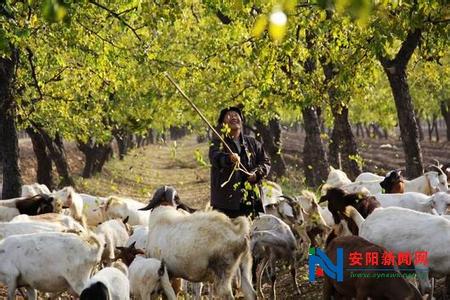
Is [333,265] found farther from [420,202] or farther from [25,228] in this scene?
[25,228]

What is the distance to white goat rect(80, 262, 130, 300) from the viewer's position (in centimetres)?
568

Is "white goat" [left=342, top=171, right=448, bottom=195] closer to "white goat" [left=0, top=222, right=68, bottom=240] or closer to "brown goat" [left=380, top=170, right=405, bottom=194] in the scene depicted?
"brown goat" [left=380, top=170, right=405, bottom=194]

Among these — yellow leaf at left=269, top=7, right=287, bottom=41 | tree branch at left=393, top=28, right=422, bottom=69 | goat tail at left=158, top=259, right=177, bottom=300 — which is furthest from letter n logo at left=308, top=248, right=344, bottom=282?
tree branch at left=393, top=28, right=422, bottom=69

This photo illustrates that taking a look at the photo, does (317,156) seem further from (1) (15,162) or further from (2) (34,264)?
(2) (34,264)

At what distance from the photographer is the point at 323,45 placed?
32.9 ft

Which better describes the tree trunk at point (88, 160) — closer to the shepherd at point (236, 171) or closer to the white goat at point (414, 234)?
the shepherd at point (236, 171)

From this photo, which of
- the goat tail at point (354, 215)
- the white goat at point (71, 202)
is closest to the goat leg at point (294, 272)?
the goat tail at point (354, 215)

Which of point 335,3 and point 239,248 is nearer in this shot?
point 335,3

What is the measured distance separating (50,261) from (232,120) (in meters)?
2.80

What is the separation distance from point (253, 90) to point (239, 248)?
11320mm

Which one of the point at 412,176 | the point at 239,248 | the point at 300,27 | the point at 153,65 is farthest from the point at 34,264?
the point at 412,176

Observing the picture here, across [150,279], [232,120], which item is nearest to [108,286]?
[150,279]

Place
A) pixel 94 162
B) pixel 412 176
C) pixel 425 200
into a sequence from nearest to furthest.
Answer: pixel 425 200, pixel 412 176, pixel 94 162

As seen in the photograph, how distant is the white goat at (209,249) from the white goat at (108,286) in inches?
25.3
